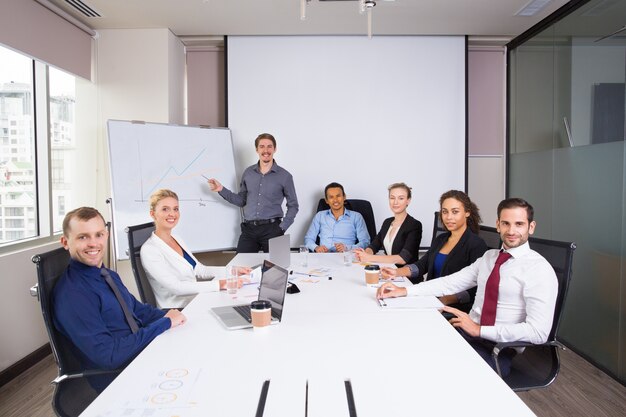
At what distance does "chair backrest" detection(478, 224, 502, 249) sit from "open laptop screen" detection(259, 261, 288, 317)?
133 cm

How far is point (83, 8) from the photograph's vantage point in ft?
13.2

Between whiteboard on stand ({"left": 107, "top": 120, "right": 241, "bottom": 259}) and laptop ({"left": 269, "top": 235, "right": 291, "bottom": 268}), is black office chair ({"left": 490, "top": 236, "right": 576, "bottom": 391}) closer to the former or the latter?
laptop ({"left": 269, "top": 235, "right": 291, "bottom": 268})

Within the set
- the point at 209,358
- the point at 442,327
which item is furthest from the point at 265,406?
the point at 442,327

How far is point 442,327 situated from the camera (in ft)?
Result: 6.15

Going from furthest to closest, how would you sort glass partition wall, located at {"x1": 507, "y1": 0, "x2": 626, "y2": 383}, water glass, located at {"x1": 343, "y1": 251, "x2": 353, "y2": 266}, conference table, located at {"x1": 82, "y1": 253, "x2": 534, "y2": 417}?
glass partition wall, located at {"x1": 507, "y1": 0, "x2": 626, "y2": 383} < water glass, located at {"x1": 343, "y1": 251, "x2": 353, "y2": 266} < conference table, located at {"x1": 82, "y1": 253, "x2": 534, "y2": 417}

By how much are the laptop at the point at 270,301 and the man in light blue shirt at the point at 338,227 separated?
6.78 feet

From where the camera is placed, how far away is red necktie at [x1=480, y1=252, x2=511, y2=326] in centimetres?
218

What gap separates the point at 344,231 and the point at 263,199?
82 cm

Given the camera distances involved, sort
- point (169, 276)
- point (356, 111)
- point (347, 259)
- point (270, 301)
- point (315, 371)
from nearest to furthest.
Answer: point (315, 371)
point (270, 301)
point (169, 276)
point (347, 259)
point (356, 111)

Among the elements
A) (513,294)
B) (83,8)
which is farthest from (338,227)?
(83,8)

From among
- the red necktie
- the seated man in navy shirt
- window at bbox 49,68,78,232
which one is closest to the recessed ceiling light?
the red necktie

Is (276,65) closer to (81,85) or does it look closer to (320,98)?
(320,98)

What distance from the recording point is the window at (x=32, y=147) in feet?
11.7

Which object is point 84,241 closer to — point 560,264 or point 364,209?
point 560,264
